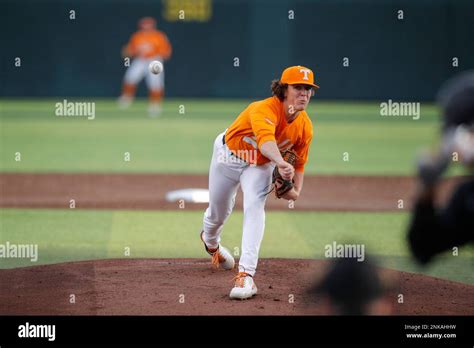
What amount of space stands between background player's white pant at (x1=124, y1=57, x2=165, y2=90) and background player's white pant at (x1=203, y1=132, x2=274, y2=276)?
1894cm

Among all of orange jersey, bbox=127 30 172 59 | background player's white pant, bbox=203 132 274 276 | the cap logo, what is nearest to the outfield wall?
orange jersey, bbox=127 30 172 59

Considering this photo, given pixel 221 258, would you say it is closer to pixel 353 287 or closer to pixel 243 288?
pixel 243 288

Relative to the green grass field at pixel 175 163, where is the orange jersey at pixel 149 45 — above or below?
above

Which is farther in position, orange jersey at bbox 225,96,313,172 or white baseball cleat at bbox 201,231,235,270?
white baseball cleat at bbox 201,231,235,270

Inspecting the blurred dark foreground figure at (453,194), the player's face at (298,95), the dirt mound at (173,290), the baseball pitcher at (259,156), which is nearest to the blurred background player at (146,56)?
the dirt mound at (173,290)

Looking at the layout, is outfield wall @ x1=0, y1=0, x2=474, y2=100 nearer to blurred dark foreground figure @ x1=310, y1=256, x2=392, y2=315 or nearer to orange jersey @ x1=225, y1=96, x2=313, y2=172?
orange jersey @ x1=225, y1=96, x2=313, y2=172

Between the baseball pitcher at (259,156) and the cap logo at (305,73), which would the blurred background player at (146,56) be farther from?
the cap logo at (305,73)

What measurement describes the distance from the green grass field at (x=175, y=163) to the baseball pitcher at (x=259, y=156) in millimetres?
2034

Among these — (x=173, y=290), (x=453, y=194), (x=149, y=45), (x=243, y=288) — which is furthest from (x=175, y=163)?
(x=453, y=194)

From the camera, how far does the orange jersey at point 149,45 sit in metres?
26.8

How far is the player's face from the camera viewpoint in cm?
706

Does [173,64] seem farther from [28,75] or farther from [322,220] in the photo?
[322,220]

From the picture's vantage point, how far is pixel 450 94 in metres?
2.85

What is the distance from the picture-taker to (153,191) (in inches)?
535
